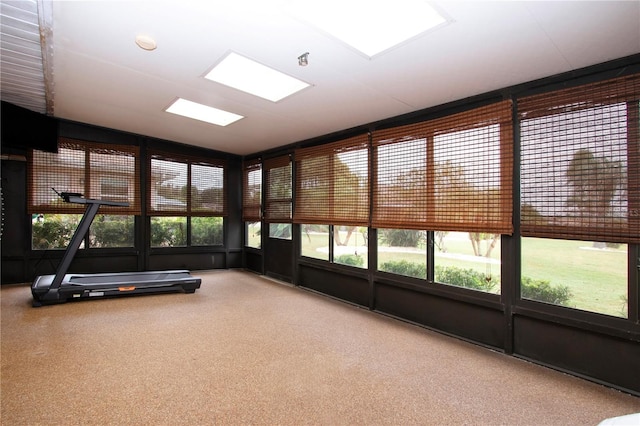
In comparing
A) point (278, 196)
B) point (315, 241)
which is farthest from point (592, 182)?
point (278, 196)

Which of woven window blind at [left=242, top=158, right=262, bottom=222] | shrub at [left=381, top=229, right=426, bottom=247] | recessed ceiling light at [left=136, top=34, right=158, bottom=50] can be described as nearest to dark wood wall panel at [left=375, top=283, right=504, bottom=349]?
shrub at [left=381, top=229, right=426, bottom=247]

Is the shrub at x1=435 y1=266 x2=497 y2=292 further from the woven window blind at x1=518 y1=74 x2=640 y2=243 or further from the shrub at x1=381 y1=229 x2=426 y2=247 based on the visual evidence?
the woven window blind at x1=518 y1=74 x2=640 y2=243

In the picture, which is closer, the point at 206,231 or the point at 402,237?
the point at 402,237

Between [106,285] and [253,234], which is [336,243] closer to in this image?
[253,234]

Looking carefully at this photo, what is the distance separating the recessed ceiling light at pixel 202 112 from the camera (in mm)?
4181

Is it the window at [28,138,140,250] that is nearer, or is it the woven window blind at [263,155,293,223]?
the window at [28,138,140,250]

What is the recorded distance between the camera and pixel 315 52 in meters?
2.65

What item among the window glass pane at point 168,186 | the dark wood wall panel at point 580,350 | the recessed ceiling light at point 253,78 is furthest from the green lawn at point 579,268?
the window glass pane at point 168,186

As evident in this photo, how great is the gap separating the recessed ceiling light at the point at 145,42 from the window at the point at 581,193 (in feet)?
11.2

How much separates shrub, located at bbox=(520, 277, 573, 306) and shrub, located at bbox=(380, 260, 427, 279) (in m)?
1.06

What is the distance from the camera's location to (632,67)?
2.45m

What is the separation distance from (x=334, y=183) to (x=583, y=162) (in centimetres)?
304

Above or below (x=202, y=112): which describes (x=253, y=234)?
below

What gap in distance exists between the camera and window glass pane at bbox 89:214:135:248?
561 cm
